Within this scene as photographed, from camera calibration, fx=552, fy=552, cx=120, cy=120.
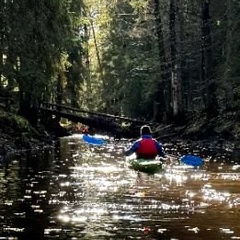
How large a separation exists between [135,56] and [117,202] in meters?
35.3

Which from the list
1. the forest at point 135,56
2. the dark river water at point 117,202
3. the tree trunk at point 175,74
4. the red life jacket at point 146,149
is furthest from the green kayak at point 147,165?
the tree trunk at point 175,74

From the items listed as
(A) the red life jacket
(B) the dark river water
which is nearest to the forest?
(B) the dark river water

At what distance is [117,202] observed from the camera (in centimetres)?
1135

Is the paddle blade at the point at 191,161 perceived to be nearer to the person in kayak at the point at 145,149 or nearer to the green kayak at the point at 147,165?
the person in kayak at the point at 145,149

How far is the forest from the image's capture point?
19922 millimetres

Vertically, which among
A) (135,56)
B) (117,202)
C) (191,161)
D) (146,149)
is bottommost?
(117,202)

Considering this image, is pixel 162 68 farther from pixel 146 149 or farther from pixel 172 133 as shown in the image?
pixel 146 149

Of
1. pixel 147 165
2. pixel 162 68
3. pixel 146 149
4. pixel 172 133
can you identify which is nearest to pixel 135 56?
pixel 162 68

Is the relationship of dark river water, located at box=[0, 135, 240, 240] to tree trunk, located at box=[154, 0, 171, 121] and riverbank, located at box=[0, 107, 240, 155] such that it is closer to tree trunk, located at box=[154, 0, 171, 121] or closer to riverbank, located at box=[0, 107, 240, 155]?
riverbank, located at box=[0, 107, 240, 155]

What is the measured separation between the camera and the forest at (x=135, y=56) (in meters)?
19.9

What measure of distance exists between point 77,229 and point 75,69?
3269cm

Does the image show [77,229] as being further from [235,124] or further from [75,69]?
[75,69]

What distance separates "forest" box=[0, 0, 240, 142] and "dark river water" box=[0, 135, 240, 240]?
504 cm

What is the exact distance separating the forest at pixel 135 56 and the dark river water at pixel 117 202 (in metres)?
5.04
